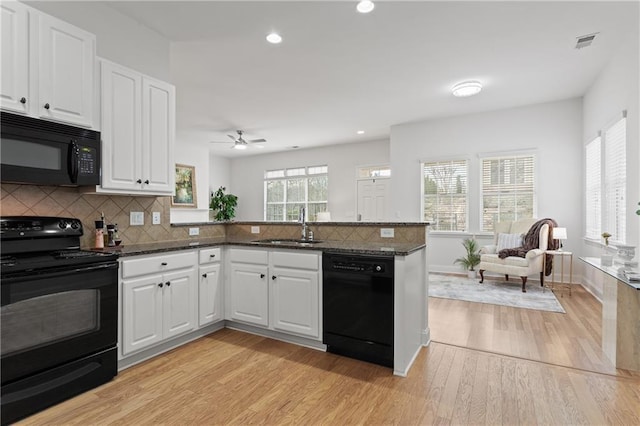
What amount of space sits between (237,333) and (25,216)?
1.91 metres

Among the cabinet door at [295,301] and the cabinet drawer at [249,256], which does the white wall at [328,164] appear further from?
the cabinet door at [295,301]

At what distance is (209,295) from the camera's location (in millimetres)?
3102

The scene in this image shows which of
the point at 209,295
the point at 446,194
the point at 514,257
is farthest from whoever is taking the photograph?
the point at 446,194

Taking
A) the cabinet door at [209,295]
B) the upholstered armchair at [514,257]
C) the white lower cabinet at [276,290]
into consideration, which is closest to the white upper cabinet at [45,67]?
the cabinet door at [209,295]

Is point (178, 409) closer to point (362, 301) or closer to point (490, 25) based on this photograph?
point (362, 301)

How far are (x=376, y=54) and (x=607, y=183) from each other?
3.41 m

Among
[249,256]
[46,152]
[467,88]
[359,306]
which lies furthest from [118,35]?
[467,88]

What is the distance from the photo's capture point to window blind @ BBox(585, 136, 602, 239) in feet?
14.9

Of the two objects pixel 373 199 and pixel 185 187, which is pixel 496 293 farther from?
pixel 185 187

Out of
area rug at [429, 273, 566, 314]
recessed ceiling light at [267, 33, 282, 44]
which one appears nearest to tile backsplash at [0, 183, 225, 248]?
recessed ceiling light at [267, 33, 282, 44]

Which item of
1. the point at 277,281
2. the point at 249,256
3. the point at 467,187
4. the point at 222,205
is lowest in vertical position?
the point at 277,281

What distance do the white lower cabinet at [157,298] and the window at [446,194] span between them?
462 cm

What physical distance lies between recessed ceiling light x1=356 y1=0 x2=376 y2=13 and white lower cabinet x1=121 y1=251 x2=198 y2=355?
2573 mm

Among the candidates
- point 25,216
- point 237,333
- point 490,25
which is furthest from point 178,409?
point 490,25
